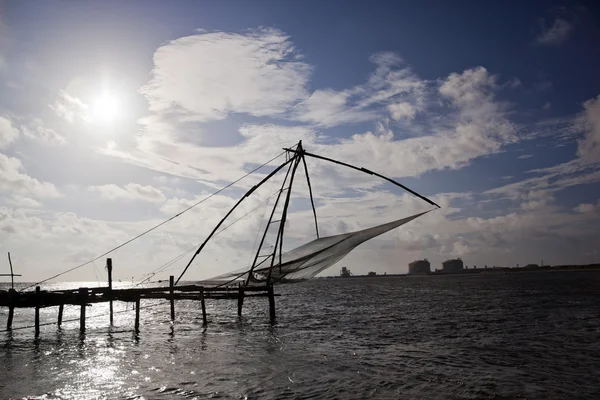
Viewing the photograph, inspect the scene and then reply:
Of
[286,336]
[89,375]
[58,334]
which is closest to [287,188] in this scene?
[286,336]

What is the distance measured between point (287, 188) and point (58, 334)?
18660 millimetres

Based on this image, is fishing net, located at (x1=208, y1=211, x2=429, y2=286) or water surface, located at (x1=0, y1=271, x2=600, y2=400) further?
fishing net, located at (x1=208, y1=211, x2=429, y2=286)

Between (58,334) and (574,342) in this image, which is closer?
(574,342)

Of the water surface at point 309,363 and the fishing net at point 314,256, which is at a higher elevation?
the fishing net at point 314,256

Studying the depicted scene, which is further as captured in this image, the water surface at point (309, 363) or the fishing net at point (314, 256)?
the fishing net at point (314, 256)

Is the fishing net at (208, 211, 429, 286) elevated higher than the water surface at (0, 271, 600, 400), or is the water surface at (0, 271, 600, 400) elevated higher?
the fishing net at (208, 211, 429, 286)

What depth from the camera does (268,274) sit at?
23750mm

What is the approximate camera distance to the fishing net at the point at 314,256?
65.4 ft

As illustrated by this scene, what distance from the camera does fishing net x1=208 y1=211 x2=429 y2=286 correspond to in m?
19.9

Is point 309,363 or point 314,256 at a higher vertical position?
point 314,256

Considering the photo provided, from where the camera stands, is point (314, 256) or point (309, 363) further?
point (314, 256)

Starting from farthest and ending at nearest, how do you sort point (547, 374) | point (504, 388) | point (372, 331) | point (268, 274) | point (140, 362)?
point (372, 331) < point (268, 274) < point (140, 362) < point (547, 374) < point (504, 388)

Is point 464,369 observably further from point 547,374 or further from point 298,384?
point 298,384

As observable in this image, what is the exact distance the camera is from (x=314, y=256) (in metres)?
21.1
